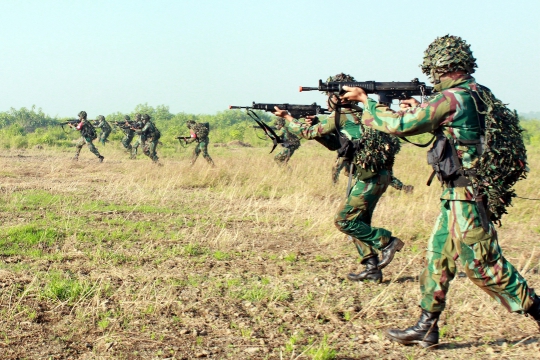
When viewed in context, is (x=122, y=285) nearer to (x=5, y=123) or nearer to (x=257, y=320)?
(x=257, y=320)

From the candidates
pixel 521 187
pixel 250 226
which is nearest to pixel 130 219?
pixel 250 226

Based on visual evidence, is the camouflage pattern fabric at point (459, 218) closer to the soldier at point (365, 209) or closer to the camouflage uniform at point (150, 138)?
the soldier at point (365, 209)

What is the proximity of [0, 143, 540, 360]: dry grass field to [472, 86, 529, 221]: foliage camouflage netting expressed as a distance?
936 millimetres

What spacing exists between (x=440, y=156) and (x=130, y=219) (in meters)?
4.93

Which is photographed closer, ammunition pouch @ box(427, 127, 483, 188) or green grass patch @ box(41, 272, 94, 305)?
ammunition pouch @ box(427, 127, 483, 188)

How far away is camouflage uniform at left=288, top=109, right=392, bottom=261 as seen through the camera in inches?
192

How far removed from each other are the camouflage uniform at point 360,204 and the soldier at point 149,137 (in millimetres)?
11992

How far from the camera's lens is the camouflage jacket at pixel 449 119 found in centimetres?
328

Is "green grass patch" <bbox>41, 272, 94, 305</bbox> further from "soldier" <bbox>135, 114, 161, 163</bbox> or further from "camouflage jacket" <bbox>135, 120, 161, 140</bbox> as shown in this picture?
"camouflage jacket" <bbox>135, 120, 161, 140</bbox>

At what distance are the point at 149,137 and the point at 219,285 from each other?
43.9 feet

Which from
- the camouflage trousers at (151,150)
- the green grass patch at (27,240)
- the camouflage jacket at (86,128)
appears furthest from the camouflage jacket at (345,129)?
the camouflage jacket at (86,128)

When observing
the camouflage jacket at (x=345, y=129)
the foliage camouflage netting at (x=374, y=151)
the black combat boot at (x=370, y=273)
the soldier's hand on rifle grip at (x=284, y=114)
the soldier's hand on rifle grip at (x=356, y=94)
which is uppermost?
the soldier's hand on rifle grip at (x=356, y=94)

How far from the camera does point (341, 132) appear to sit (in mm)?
5066

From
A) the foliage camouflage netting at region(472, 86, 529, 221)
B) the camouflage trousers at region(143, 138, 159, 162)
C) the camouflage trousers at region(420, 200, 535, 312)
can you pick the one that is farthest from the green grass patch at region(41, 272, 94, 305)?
the camouflage trousers at region(143, 138, 159, 162)
